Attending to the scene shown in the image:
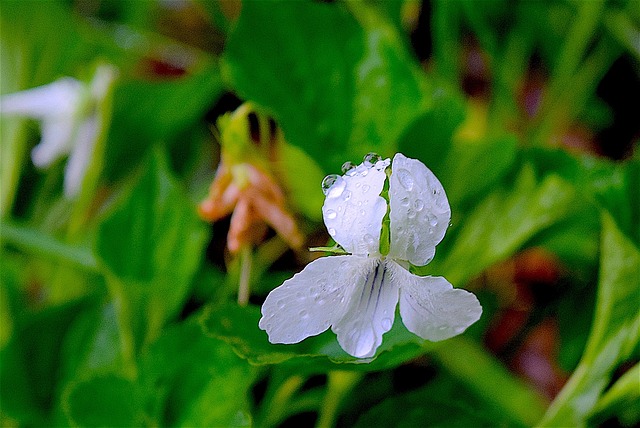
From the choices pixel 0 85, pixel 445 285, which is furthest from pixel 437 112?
pixel 0 85

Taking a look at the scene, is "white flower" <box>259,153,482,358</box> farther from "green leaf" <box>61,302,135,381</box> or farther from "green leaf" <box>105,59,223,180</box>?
"green leaf" <box>105,59,223,180</box>

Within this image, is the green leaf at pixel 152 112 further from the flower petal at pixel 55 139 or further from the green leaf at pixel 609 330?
the green leaf at pixel 609 330

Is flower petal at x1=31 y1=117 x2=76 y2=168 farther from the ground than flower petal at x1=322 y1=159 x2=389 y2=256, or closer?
closer

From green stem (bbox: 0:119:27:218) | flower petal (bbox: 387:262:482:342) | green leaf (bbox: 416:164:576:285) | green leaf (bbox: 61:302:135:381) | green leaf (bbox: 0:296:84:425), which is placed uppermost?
flower petal (bbox: 387:262:482:342)

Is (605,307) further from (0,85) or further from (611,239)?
(0,85)

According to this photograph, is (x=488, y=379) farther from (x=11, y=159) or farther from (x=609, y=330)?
(x=11, y=159)

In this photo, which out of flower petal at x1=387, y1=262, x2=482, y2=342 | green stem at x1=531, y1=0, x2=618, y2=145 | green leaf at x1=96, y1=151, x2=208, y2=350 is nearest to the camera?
flower petal at x1=387, y1=262, x2=482, y2=342

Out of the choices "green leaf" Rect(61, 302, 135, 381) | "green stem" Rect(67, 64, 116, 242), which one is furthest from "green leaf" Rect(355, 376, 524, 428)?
"green stem" Rect(67, 64, 116, 242)
